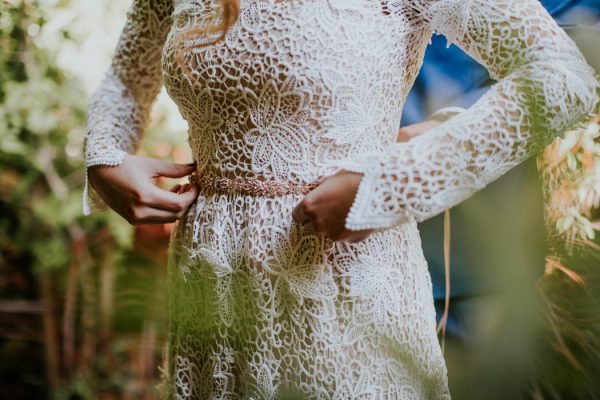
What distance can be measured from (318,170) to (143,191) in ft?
0.92

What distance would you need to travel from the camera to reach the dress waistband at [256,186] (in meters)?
0.77

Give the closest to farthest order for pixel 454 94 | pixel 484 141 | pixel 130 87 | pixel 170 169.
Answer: pixel 484 141 → pixel 170 169 → pixel 130 87 → pixel 454 94

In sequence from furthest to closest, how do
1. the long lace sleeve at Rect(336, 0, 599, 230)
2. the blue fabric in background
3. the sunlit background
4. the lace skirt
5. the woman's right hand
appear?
the sunlit background, the blue fabric in background, the woman's right hand, the lace skirt, the long lace sleeve at Rect(336, 0, 599, 230)

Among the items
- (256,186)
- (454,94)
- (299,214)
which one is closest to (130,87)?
(256,186)

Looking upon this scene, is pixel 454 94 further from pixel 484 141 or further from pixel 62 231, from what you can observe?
pixel 62 231

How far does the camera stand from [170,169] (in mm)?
899

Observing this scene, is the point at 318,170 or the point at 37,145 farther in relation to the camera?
the point at 37,145

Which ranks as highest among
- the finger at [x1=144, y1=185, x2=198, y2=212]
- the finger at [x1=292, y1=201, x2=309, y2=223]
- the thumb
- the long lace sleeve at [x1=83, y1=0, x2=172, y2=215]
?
the long lace sleeve at [x1=83, y1=0, x2=172, y2=215]

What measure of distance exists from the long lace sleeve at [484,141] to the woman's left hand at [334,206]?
0.05ft

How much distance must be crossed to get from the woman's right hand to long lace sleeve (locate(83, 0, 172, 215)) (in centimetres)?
6

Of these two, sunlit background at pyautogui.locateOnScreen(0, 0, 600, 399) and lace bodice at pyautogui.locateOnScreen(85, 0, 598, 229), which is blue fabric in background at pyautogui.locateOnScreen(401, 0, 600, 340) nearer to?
sunlit background at pyautogui.locateOnScreen(0, 0, 600, 399)

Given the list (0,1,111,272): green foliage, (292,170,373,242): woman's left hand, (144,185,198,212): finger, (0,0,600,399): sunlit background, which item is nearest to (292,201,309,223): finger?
(292,170,373,242): woman's left hand

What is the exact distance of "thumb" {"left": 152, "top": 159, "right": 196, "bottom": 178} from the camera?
2.93 feet

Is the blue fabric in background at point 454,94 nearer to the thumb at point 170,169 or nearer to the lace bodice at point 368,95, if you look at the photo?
the lace bodice at point 368,95
